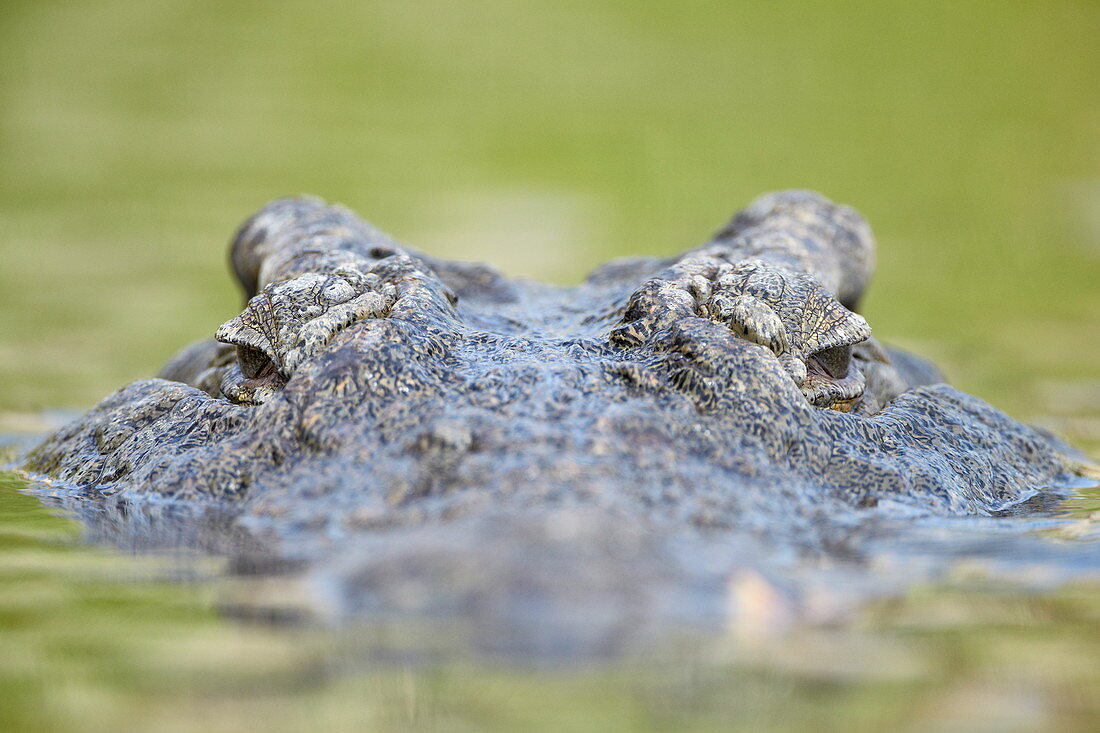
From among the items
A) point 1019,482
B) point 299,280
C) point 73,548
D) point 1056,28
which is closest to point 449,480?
point 73,548

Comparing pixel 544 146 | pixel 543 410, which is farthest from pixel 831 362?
pixel 544 146

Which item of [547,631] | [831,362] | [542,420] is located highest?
[831,362]

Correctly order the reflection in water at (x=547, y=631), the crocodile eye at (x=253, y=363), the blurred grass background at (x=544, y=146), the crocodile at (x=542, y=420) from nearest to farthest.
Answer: the reflection in water at (x=547, y=631)
the crocodile at (x=542, y=420)
the crocodile eye at (x=253, y=363)
the blurred grass background at (x=544, y=146)

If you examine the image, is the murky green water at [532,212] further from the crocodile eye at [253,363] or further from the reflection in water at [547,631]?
the crocodile eye at [253,363]

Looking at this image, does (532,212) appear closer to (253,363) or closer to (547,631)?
(253,363)

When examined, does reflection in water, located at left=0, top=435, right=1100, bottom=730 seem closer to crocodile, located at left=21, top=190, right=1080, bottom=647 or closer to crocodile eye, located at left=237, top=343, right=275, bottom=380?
crocodile, located at left=21, top=190, right=1080, bottom=647

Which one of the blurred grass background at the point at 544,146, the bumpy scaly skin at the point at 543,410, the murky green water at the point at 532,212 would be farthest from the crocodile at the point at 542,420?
the blurred grass background at the point at 544,146
